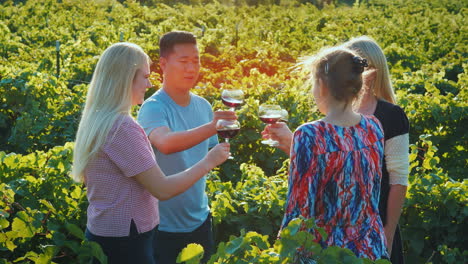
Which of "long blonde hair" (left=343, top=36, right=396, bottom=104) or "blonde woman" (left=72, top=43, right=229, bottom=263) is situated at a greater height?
"long blonde hair" (left=343, top=36, right=396, bottom=104)

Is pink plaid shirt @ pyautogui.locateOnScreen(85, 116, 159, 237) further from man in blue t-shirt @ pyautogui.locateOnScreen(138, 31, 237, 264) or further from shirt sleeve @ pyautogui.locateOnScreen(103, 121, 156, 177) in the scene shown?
man in blue t-shirt @ pyautogui.locateOnScreen(138, 31, 237, 264)

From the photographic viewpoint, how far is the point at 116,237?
8.86 ft

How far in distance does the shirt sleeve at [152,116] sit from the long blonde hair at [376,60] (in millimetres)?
1031

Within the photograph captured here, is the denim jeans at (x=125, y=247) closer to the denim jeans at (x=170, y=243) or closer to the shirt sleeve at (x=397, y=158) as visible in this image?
the denim jeans at (x=170, y=243)

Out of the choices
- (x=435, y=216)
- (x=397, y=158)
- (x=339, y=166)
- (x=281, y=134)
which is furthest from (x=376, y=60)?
(x=435, y=216)

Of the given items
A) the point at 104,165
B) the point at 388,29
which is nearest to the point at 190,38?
the point at 104,165

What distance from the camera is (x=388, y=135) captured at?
10.0 ft

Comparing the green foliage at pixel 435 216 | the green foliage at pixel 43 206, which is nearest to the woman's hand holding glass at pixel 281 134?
the green foliage at pixel 43 206

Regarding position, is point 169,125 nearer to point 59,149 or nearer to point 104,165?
point 104,165

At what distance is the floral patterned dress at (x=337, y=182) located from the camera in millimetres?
2506

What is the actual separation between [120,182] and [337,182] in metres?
0.94

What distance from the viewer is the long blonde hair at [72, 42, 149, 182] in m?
2.62

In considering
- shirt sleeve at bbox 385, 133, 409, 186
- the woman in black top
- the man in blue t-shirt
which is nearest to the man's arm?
the man in blue t-shirt

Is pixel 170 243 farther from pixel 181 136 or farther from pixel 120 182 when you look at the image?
pixel 120 182
